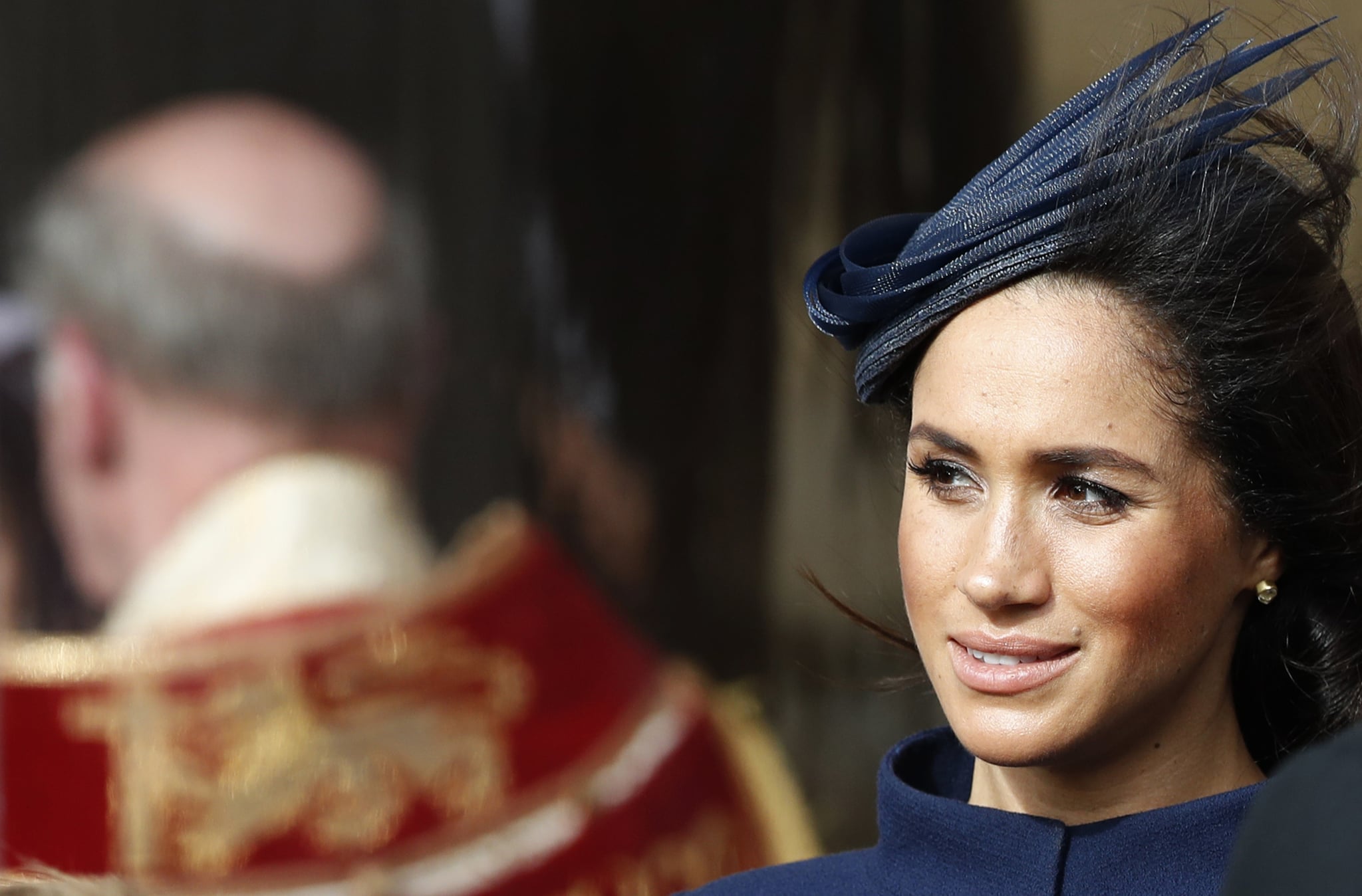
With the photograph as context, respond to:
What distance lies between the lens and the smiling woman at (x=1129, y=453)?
4.00ft

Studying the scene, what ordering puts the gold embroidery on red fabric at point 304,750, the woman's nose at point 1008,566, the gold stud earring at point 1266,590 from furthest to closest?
the gold embroidery on red fabric at point 304,750 < the gold stud earring at point 1266,590 < the woman's nose at point 1008,566

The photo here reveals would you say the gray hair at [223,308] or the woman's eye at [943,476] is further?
the gray hair at [223,308]

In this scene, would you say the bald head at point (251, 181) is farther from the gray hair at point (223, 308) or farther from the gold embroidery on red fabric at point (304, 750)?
the gold embroidery on red fabric at point (304, 750)

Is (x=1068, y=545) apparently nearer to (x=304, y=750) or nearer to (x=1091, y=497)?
(x=1091, y=497)

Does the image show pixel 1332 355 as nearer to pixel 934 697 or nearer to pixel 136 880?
pixel 934 697

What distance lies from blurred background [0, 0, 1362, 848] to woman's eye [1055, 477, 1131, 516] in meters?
1.45

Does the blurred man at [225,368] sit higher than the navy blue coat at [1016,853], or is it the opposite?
the blurred man at [225,368]

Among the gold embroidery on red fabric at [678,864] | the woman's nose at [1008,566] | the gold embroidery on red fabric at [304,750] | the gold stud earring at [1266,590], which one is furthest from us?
the gold embroidery on red fabric at [678,864]

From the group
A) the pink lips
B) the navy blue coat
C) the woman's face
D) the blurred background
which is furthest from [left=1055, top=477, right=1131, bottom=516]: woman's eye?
the blurred background

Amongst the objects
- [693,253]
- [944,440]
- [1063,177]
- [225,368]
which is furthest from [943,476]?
[225,368]

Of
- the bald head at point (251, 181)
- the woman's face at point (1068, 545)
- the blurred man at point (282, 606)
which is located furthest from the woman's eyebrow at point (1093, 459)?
the bald head at point (251, 181)

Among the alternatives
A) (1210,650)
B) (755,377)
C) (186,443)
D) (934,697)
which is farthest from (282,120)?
(1210,650)

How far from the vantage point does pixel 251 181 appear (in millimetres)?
2639

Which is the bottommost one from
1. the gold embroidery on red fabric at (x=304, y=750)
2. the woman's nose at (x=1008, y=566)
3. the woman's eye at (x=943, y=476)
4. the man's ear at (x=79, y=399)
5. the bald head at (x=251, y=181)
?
the gold embroidery on red fabric at (x=304, y=750)
